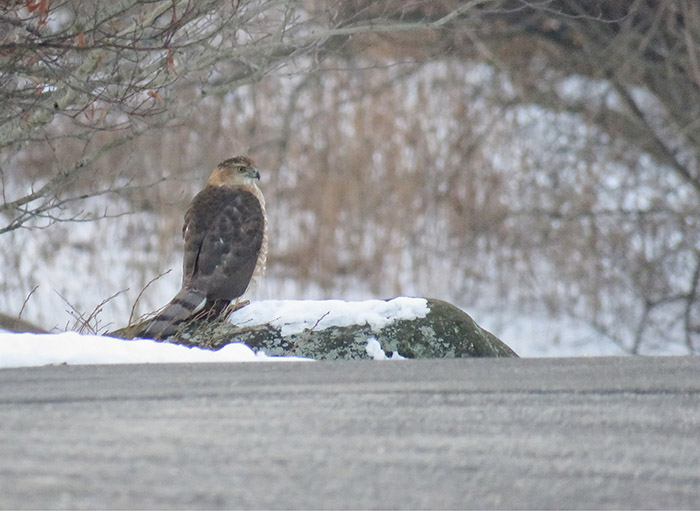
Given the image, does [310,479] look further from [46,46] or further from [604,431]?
[46,46]

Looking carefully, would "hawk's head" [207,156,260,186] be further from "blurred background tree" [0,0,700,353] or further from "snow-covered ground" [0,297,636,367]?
"blurred background tree" [0,0,700,353]

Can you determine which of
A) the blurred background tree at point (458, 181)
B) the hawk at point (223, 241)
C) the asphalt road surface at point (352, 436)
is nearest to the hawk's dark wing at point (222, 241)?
the hawk at point (223, 241)

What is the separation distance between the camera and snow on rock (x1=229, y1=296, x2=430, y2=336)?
20.5 feet

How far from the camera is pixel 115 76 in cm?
614

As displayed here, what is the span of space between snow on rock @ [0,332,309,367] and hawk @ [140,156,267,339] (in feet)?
7.10

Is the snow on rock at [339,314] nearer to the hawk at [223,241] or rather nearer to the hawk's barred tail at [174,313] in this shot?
the hawk's barred tail at [174,313]

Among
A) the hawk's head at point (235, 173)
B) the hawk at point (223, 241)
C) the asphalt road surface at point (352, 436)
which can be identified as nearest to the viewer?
the asphalt road surface at point (352, 436)

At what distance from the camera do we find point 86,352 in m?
4.89

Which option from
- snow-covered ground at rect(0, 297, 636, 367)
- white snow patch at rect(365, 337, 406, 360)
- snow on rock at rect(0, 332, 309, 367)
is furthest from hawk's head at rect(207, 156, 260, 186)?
snow on rock at rect(0, 332, 309, 367)

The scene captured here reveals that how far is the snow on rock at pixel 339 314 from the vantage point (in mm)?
6250

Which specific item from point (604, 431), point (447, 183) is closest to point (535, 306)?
point (447, 183)

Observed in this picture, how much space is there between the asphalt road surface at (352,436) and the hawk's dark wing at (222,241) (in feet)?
10.9

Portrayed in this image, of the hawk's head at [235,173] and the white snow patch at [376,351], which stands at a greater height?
the hawk's head at [235,173]

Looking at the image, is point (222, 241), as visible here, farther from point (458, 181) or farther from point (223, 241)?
point (458, 181)
